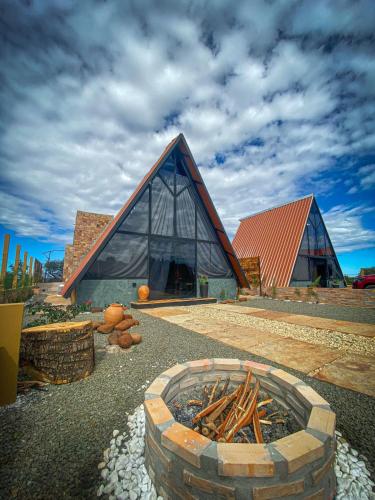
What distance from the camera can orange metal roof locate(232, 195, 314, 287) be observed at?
1345 centimetres

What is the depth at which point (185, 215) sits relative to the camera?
30.6ft

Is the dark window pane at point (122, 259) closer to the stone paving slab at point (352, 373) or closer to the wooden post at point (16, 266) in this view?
the wooden post at point (16, 266)

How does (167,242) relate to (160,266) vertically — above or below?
above

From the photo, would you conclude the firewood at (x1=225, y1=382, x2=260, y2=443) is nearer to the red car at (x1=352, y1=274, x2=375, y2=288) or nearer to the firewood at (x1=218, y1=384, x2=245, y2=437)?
the firewood at (x1=218, y1=384, x2=245, y2=437)

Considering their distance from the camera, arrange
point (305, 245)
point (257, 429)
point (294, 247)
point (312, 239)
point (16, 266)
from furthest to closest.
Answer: point (312, 239), point (305, 245), point (294, 247), point (16, 266), point (257, 429)

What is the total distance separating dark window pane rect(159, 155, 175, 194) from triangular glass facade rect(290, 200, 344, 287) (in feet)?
31.3

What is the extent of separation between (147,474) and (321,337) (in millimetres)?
4081

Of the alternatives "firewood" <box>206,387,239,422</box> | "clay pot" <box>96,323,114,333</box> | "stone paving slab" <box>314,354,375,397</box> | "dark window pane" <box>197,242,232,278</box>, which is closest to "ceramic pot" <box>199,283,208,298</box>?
"dark window pane" <box>197,242,232,278</box>

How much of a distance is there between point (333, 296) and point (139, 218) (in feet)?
29.6

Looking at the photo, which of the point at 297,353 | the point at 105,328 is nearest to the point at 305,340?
the point at 297,353

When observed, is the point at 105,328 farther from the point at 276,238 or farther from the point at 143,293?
the point at 276,238

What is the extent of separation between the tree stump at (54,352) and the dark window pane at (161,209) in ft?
19.6

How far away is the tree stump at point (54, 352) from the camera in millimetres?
2463

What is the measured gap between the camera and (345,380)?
8.31 feet
